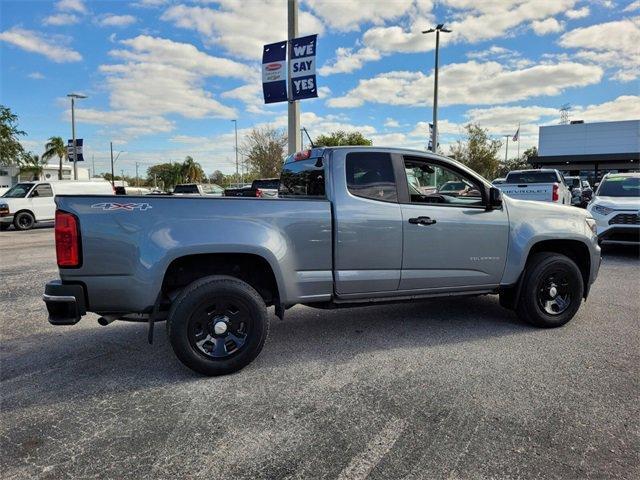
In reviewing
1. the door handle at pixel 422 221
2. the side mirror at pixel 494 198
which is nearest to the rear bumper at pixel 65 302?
the door handle at pixel 422 221

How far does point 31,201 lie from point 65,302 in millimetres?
16514

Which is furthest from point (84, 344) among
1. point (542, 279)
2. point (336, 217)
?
point (542, 279)

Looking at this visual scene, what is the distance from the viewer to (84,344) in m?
4.62

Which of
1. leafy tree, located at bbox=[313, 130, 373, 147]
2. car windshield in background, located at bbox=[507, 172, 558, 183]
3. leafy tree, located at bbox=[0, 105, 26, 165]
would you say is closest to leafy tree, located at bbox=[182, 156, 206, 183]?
leafy tree, located at bbox=[313, 130, 373, 147]

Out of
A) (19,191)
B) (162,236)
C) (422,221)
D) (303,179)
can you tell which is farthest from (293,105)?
(19,191)

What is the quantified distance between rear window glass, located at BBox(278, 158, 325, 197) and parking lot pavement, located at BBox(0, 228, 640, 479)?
1480mm

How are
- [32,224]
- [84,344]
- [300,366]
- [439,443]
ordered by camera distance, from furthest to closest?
1. [32,224]
2. [84,344]
3. [300,366]
4. [439,443]

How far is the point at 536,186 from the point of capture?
13.5m

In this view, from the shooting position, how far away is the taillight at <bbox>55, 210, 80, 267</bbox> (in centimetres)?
346

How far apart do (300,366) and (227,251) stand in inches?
46.8

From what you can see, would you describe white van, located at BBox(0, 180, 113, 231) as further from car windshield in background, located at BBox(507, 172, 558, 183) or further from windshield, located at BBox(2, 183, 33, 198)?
car windshield in background, located at BBox(507, 172, 558, 183)

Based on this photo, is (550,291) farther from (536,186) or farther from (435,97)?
(435,97)

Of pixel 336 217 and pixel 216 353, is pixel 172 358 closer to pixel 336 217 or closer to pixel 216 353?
pixel 216 353

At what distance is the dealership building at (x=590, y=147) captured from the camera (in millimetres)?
44312
